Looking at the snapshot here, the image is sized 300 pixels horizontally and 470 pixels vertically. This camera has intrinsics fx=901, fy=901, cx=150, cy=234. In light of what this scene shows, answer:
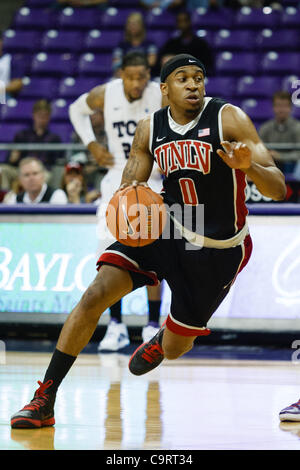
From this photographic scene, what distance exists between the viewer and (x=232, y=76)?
12.6 m

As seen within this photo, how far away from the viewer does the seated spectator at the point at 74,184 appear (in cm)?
907

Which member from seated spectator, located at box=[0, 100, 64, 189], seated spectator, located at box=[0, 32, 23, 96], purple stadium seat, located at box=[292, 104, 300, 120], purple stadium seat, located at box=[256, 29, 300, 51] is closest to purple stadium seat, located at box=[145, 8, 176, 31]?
purple stadium seat, located at box=[256, 29, 300, 51]

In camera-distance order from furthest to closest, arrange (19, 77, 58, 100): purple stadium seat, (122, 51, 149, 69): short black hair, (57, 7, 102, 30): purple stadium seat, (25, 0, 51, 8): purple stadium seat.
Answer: (25, 0, 51, 8): purple stadium seat → (57, 7, 102, 30): purple stadium seat → (19, 77, 58, 100): purple stadium seat → (122, 51, 149, 69): short black hair

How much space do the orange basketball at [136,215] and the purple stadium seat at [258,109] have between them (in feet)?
24.5

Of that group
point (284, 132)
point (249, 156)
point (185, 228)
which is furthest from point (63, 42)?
point (249, 156)

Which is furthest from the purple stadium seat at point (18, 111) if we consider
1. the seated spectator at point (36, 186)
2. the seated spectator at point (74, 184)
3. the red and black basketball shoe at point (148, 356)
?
the red and black basketball shoe at point (148, 356)

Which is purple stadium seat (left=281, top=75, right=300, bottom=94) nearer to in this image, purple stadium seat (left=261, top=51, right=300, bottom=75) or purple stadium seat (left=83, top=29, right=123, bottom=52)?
purple stadium seat (left=261, top=51, right=300, bottom=75)

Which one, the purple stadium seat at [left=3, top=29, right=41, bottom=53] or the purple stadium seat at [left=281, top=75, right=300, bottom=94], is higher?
the purple stadium seat at [left=3, top=29, right=41, bottom=53]

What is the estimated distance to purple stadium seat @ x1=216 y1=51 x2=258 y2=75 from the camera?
12.6 metres

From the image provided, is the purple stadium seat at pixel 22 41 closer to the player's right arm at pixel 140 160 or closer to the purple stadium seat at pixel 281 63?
the purple stadium seat at pixel 281 63

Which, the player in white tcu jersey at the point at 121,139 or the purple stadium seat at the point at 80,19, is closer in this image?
the player in white tcu jersey at the point at 121,139

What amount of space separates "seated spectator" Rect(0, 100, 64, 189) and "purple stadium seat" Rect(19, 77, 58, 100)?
2.41m

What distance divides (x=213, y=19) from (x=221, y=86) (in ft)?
5.27

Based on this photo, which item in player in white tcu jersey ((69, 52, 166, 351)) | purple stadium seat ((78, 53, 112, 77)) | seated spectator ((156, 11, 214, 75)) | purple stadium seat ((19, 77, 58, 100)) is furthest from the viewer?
purple stadium seat ((19, 77, 58, 100))
